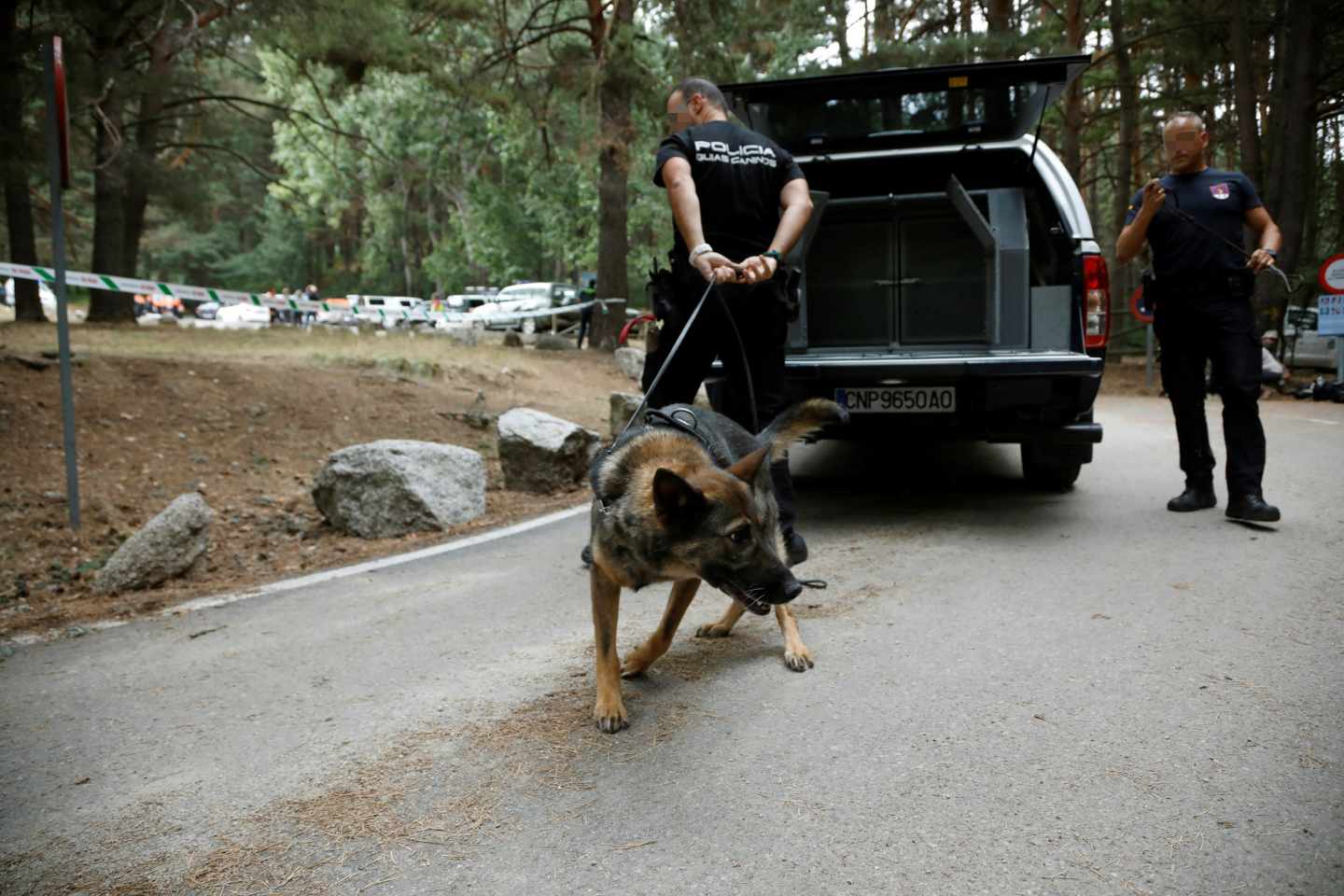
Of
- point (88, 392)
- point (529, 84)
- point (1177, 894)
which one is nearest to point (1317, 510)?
point (1177, 894)

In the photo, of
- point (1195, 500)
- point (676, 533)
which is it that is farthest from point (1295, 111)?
point (676, 533)

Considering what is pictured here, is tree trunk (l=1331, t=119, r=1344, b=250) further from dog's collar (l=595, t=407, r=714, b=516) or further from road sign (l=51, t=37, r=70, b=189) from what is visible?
road sign (l=51, t=37, r=70, b=189)

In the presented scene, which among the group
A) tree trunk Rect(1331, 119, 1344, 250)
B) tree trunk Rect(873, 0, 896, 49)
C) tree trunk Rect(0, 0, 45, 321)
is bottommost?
tree trunk Rect(0, 0, 45, 321)

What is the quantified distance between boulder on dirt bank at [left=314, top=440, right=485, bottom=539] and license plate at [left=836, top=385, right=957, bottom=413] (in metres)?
3.01

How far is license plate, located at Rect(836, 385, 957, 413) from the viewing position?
5707mm

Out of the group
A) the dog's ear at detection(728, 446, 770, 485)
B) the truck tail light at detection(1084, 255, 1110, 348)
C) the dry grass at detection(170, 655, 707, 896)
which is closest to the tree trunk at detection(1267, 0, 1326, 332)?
the truck tail light at detection(1084, 255, 1110, 348)

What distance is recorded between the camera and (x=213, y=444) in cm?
835

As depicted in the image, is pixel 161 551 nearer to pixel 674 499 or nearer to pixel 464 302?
pixel 674 499

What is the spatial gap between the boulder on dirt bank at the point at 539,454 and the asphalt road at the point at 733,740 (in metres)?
2.85

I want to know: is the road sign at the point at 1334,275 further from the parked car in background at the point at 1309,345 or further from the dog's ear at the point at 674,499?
the dog's ear at the point at 674,499

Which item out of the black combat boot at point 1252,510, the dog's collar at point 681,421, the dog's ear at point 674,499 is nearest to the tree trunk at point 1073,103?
the black combat boot at point 1252,510

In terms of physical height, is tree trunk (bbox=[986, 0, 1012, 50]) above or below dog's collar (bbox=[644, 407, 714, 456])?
above

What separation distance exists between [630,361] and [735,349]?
12.6 metres

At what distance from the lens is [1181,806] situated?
242 centimetres
